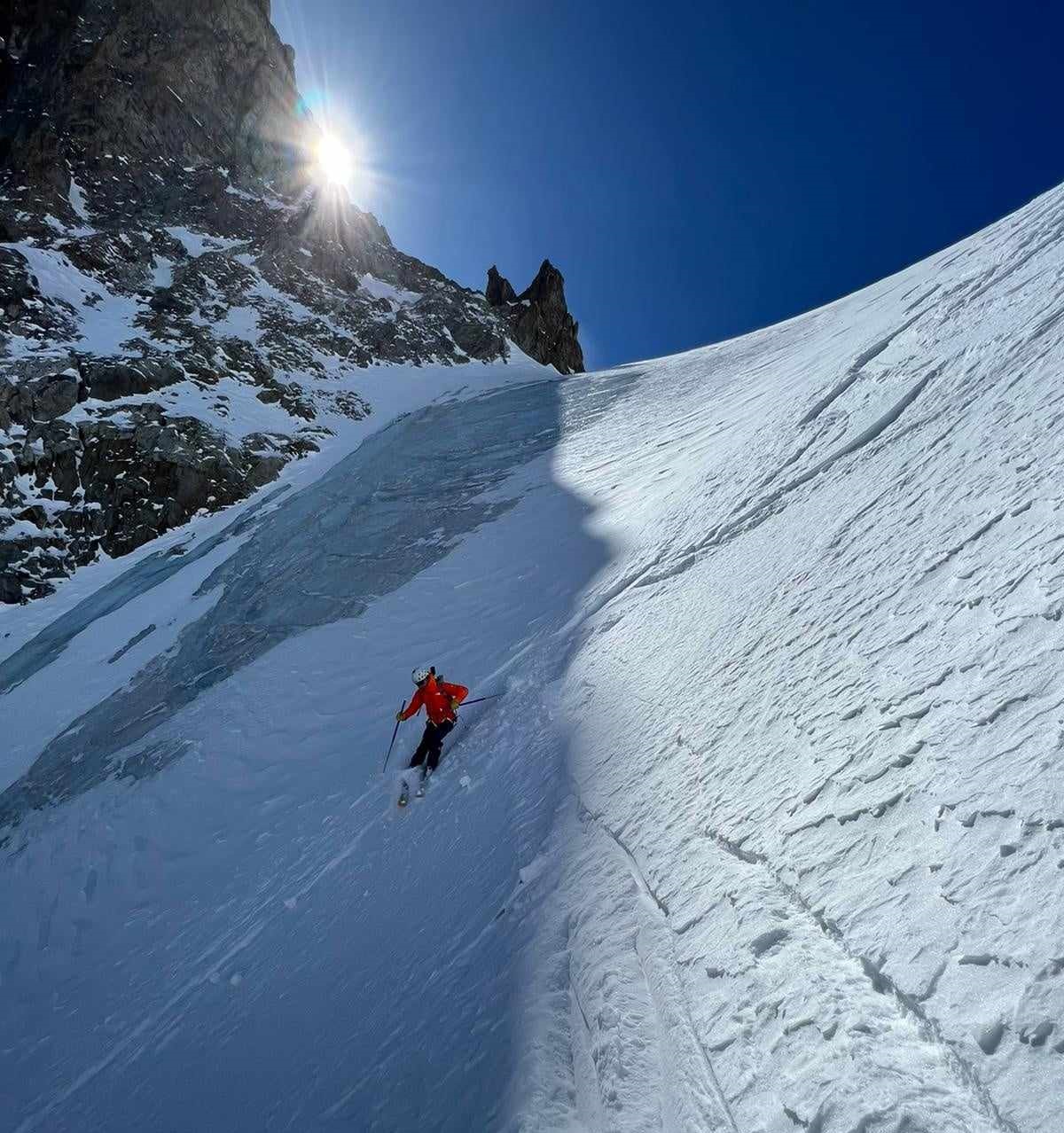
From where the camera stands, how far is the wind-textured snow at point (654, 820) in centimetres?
201

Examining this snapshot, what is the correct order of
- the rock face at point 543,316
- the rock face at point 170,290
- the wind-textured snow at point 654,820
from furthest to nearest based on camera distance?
the rock face at point 543,316
the rock face at point 170,290
the wind-textured snow at point 654,820

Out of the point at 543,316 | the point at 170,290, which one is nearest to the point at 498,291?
the point at 543,316

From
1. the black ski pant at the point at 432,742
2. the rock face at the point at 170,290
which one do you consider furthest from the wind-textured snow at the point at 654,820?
the rock face at the point at 170,290

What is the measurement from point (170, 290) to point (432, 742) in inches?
1375

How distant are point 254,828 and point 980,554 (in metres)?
7.52

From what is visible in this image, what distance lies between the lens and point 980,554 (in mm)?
3326

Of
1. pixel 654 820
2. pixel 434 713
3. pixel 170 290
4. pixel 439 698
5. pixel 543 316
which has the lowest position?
pixel 654 820

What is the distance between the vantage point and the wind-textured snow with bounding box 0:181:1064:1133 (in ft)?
6.60

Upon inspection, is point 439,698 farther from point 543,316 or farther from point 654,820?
point 543,316

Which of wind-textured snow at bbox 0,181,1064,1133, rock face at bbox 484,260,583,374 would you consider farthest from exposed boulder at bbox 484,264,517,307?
wind-textured snow at bbox 0,181,1064,1133

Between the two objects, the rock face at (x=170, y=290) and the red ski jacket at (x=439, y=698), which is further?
the rock face at (x=170, y=290)

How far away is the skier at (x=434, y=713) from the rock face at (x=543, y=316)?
48673 millimetres

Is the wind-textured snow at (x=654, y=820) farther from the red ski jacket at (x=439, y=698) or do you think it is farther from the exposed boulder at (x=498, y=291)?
the exposed boulder at (x=498, y=291)

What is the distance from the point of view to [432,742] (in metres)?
6.75
